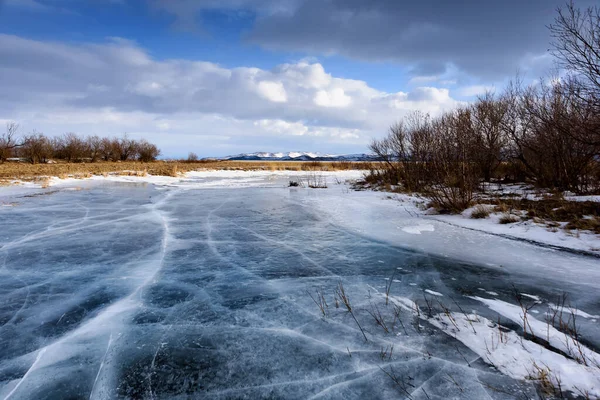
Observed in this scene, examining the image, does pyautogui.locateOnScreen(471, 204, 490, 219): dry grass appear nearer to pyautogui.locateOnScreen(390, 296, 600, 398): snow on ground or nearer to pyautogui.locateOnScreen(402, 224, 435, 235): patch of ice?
pyautogui.locateOnScreen(402, 224, 435, 235): patch of ice

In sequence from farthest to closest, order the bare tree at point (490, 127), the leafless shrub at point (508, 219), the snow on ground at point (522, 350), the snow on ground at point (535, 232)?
the bare tree at point (490, 127), the leafless shrub at point (508, 219), the snow on ground at point (535, 232), the snow on ground at point (522, 350)

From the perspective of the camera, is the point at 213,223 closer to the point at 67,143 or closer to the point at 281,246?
the point at 281,246

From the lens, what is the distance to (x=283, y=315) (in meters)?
3.00

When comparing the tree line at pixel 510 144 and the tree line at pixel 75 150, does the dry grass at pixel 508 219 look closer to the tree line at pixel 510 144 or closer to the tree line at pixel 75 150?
the tree line at pixel 510 144

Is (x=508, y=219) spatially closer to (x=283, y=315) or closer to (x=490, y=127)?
(x=283, y=315)

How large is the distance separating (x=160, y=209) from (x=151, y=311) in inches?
272

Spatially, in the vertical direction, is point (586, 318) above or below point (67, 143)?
below

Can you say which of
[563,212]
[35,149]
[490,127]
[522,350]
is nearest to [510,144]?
[490,127]

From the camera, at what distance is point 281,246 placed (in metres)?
5.52

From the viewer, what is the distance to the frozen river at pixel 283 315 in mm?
2076

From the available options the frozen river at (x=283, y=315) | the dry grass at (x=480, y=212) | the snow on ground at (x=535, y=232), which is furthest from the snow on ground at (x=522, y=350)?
the dry grass at (x=480, y=212)

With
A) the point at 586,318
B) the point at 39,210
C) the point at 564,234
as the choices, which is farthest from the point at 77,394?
the point at 39,210

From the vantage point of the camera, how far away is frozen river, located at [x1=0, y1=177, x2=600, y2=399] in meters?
2.08

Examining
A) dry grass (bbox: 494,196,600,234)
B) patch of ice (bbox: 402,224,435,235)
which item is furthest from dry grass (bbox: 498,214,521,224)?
patch of ice (bbox: 402,224,435,235)
